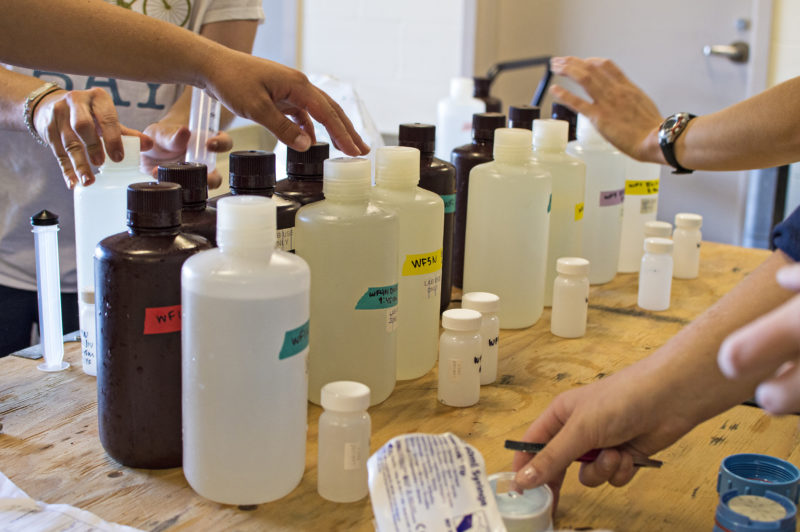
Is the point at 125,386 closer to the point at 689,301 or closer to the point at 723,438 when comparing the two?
the point at 723,438

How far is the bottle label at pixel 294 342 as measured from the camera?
756 mm

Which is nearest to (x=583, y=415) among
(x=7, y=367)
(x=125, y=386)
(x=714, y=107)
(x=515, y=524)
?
(x=515, y=524)

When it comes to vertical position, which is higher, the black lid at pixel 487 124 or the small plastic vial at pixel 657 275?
the black lid at pixel 487 124

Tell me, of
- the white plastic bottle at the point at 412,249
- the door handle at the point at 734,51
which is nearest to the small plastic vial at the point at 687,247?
the white plastic bottle at the point at 412,249

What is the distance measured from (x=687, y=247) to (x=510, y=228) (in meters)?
0.53

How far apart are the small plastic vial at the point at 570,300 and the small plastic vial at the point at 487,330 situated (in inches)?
8.7

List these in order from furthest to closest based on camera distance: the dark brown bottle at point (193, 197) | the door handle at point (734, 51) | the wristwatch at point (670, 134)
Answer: the door handle at point (734, 51) < the wristwatch at point (670, 134) < the dark brown bottle at point (193, 197)

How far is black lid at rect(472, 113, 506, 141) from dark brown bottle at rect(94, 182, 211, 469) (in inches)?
27.7

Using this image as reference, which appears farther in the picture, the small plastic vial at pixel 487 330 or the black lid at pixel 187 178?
the small plastic vial at pixel 487 330

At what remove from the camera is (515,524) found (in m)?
0.72

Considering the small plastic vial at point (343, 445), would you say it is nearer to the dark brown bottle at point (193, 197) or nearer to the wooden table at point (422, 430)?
the wooden table at point (422, 430)

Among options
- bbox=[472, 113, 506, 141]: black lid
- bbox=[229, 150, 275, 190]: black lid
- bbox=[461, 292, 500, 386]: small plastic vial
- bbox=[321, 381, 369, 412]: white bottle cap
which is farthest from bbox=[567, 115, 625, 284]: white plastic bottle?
bbox=[321, 381, 369, 412]: white bottle cap

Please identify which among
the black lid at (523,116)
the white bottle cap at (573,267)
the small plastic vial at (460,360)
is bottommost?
the small plastic vial at (460,360)

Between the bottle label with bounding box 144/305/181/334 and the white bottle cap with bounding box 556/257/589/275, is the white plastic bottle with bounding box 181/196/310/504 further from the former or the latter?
the white bottle cap with bounding box 556/257/589/275
